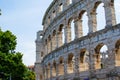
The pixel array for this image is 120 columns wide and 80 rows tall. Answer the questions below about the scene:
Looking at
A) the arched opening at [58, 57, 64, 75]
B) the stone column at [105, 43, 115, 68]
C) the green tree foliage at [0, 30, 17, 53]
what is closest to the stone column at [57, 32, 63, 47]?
the arched opening at [58, 57, 64, 75]

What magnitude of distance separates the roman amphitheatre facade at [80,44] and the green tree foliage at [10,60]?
428 cm

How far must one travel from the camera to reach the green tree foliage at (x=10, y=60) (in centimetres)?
2983

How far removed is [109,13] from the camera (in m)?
23.9

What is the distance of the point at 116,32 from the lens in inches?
904

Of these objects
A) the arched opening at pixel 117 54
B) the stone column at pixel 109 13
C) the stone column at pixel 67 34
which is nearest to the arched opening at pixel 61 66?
the stone column at pixel 67 34

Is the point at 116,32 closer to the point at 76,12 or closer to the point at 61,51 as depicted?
the point at 76,12

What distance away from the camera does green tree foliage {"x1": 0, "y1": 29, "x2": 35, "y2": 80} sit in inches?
1174

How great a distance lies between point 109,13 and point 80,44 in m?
4.84

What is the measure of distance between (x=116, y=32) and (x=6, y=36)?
1332 centimetres

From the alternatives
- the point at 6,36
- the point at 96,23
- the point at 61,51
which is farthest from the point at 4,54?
the point at 96,23

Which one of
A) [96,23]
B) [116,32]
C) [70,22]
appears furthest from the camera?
[70,22]

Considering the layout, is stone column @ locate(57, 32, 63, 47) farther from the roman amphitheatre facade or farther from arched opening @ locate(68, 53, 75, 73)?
arched opening @ locate(68, 53, 75, 73)

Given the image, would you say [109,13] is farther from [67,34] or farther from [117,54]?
[67,34]

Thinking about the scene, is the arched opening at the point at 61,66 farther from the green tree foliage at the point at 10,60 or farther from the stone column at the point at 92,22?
the stone column at the point at 92,22
